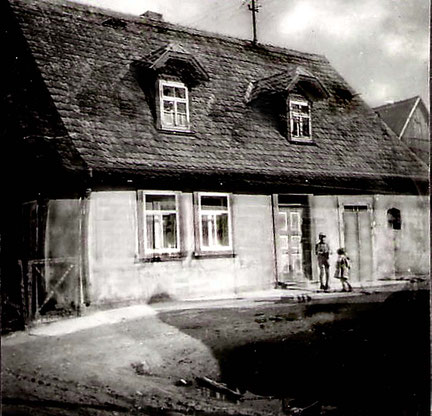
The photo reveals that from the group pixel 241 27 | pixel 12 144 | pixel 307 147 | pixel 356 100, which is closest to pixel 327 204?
pixel 307 147

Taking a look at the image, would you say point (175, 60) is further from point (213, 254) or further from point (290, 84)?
point (213, 254)

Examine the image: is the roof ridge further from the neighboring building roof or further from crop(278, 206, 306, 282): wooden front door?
crop(278, 206, 306, 282): wooden front door

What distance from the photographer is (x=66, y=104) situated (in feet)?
6.87

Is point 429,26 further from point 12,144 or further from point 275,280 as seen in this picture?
point 12,144

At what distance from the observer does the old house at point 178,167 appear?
2.00 metres

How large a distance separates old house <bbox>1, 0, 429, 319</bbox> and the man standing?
0.04 m

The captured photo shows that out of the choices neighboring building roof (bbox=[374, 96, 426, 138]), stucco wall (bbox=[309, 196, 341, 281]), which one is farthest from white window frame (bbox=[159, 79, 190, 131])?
neighboring building roof (bbox=[374, 96, 426, 138])

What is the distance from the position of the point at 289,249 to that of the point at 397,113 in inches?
39.7

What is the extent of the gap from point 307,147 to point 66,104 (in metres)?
1.14

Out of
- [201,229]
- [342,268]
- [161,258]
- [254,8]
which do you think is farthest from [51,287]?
[254,8]

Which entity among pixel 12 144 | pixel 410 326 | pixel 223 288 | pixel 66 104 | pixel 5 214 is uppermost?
pixel 66 104

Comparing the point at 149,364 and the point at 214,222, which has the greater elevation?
the point at 214,222

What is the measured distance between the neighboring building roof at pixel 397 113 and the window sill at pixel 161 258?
1333 mm

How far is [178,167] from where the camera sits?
2271mm
